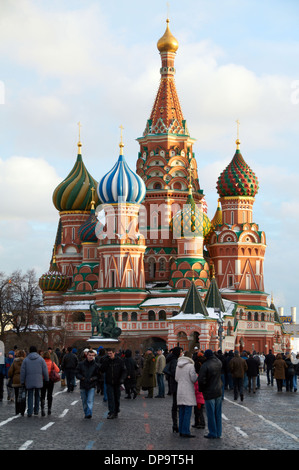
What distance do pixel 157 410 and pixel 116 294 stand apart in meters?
53.3

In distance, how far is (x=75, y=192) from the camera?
87.9m

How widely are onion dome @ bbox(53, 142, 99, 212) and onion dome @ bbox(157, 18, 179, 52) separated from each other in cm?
1355

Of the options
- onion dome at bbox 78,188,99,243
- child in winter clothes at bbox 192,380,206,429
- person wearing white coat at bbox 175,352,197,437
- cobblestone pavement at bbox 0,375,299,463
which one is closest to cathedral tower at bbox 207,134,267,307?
onion dome at bbox 78,188,99,243

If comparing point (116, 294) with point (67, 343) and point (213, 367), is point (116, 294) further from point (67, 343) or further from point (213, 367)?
point (213, 367)

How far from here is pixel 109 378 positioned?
67.2ft

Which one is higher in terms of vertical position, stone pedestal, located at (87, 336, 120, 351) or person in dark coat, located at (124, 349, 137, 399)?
stone pedestal, located at (87, 336, 120, 351)

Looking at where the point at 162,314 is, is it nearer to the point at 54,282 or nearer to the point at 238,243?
the point at 238,243

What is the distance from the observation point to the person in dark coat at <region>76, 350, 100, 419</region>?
794 inches

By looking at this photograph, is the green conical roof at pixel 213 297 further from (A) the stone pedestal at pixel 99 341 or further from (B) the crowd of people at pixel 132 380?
(B) the crowd of people at pixel 132 380

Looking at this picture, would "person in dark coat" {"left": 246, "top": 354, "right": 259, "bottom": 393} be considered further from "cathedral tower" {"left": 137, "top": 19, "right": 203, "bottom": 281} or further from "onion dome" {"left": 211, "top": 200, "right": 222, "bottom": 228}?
"onion dome" {"left": 211, "top": 200, "right": 222, "bottom": 228}

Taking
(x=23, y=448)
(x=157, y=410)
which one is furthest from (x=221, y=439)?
(x=157, y=410)

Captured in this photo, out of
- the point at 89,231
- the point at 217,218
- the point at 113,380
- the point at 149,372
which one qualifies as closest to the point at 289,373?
the point at 149,372

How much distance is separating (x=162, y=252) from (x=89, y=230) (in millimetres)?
6735
